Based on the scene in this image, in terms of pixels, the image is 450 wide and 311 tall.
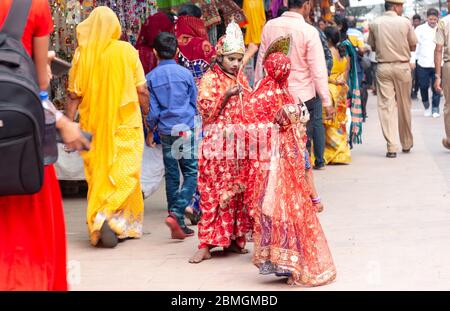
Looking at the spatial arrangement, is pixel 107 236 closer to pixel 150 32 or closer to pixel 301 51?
pixel 150 32

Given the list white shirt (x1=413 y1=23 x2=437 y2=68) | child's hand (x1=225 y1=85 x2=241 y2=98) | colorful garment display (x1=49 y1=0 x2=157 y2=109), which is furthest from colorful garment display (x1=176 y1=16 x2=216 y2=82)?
white shirt (x1=413 y1=23 x2=437 y2=68)

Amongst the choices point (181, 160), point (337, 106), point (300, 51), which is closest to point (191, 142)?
point (181, 160)

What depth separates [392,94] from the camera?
42.7ft

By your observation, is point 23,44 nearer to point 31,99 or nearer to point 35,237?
point 31,99

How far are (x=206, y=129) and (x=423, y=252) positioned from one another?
1.78 m

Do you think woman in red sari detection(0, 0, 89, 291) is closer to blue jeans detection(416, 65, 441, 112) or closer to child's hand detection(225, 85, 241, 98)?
child's hand detection(225, 85, 241, 98)

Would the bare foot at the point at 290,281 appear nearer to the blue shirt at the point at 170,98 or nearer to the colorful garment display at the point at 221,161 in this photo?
the colorful garment display at the point at 221,161

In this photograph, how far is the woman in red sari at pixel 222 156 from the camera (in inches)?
280

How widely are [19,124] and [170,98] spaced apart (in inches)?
168

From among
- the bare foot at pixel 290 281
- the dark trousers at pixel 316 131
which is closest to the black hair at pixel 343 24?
the dark trousers at pixel 316 131

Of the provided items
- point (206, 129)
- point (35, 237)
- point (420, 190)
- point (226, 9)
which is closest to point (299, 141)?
point (206, 129)

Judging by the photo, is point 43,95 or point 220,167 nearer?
point 43,95

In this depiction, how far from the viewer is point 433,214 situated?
28.7 feet

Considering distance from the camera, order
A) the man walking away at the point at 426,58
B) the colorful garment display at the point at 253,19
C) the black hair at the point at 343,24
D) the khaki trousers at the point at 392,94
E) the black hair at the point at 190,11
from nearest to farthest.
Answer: the black hair at the point at 190,11
the colorful garment display at the point at 253,19
the khaki trousers at the point at 392,94
the black hair at the point at 343,24
the man walking away at the point at 426,58
